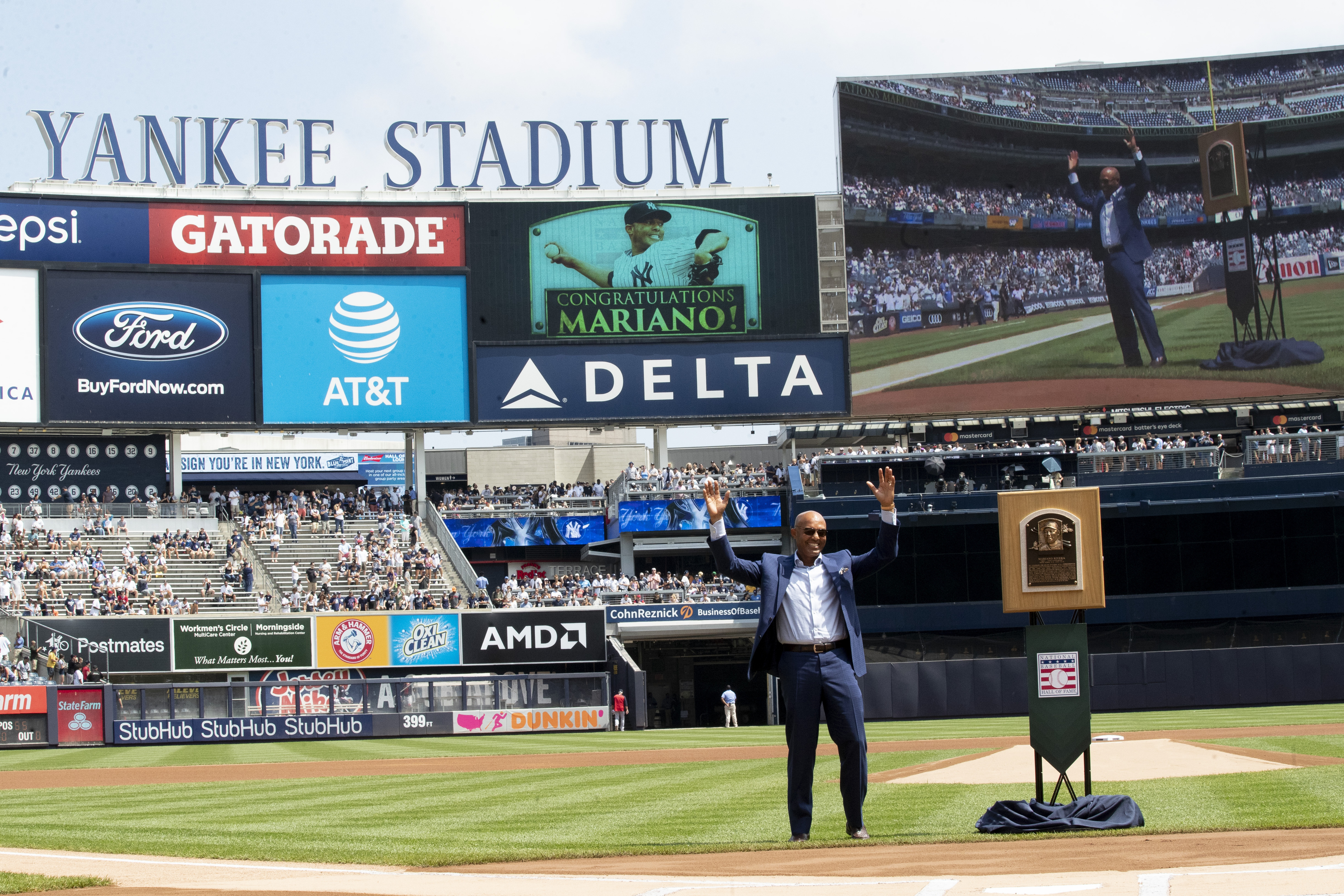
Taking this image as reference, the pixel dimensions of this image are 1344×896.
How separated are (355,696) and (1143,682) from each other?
2042 cm

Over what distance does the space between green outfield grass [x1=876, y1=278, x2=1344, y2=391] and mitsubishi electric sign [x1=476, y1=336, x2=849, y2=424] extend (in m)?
2.78

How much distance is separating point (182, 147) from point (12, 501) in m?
12.3

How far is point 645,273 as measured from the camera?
4638cm

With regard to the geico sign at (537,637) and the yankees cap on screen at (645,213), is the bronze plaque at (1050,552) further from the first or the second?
the yankees cap on screen at (645,213)

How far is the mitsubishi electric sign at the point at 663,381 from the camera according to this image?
4538 cm

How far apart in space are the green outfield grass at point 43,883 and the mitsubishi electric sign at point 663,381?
1448 inches

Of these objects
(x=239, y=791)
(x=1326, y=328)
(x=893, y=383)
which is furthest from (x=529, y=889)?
(x=1326, y=328)

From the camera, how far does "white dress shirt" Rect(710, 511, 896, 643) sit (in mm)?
8422

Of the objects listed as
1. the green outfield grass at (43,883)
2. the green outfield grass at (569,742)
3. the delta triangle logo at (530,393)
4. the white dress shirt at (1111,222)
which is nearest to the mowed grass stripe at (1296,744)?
the green outfield grass at (569,742)

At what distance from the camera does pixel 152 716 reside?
33.8 meters

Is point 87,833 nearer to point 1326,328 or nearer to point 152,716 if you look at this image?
point 152,716

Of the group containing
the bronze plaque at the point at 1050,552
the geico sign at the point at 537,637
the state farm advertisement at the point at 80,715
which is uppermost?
the bronze plaque at the point at 1050,552

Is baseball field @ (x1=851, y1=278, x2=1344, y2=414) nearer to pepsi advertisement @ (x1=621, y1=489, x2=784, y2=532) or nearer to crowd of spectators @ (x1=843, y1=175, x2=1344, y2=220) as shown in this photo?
crowd of spectators @ (x1=843, y1=175, x2=1344, y2=220)

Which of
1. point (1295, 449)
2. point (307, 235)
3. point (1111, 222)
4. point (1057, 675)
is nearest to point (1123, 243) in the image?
point (1111, 222)
